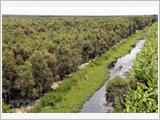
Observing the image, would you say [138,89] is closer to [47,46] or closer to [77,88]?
[77,88]

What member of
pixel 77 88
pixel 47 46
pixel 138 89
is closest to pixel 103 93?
pixel 77 88

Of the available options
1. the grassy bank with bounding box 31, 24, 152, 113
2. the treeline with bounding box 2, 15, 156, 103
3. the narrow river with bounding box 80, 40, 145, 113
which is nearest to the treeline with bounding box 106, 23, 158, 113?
the narrow river with bounding box 80, 40, 145, 113

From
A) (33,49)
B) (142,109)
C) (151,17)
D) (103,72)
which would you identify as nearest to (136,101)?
(142,109)

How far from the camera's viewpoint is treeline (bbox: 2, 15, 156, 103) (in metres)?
3.90

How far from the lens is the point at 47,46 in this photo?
4203mm

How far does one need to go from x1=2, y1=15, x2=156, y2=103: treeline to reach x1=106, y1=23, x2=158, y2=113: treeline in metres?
0.46

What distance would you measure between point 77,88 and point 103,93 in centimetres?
28

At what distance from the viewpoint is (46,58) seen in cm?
408

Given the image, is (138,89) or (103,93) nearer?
(138,89)

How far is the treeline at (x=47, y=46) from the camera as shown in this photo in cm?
390

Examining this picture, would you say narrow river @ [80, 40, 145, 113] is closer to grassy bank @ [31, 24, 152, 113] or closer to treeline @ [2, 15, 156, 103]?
grassy bank @ [31, 24, 152, 113]

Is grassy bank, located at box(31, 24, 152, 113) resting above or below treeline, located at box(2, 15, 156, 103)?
below

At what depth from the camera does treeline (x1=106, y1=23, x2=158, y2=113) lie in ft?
12.7

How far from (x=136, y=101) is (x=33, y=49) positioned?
119 cm
